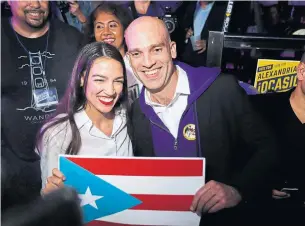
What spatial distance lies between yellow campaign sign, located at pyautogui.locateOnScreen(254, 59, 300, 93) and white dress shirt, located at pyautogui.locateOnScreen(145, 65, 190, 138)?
0.26 m

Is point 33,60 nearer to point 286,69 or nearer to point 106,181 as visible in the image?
point 106,181

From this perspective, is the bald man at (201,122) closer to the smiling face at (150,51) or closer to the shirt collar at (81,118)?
the smiling face at (150,51)

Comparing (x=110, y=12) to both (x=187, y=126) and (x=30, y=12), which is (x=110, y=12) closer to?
(x=30, y=12)

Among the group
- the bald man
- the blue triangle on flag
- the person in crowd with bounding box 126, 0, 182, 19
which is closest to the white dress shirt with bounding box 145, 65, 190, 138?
the bald man

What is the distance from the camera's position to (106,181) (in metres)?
1.30

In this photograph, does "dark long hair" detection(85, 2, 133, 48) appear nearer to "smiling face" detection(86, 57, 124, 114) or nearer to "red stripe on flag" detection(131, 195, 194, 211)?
"smiling face" detection(86, 57, 124, 114)

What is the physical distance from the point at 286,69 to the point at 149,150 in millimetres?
573

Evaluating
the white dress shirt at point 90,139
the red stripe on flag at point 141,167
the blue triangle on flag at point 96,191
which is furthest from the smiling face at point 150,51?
the blue triangle on flag at point 96,191

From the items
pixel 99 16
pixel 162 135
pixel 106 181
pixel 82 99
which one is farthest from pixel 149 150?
pixel 99 16

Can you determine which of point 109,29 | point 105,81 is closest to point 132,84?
point 105,81

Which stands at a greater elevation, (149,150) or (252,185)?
(149,150)

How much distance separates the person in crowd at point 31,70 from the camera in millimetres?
1225

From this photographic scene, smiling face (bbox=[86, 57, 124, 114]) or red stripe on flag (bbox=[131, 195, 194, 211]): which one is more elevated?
smiling face (bbox=[86, 57, 124, 114])

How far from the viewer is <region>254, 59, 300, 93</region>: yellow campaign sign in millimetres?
1248
